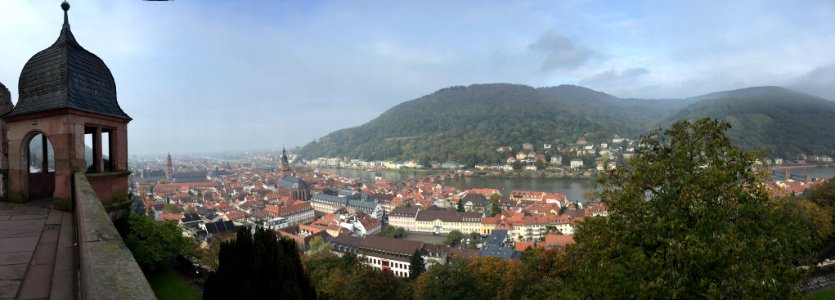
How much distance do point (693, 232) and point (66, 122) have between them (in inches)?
257

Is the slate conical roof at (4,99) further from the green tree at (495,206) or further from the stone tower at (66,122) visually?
the green tree at (495,206)

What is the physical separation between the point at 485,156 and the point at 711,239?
109 m

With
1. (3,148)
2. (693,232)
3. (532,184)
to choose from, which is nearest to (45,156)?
(3,148)

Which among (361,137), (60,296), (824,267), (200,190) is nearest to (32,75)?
(60,296)

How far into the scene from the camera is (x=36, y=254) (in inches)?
121

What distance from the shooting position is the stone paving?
2430 mm

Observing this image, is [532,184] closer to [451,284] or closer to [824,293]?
[824,293]

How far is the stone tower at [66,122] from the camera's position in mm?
Result: 4672

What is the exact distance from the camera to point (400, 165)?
121688 mm

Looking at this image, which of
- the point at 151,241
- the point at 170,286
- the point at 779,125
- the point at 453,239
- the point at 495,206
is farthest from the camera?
the point at 779,125

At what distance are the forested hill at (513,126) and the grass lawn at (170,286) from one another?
10214 centimetres

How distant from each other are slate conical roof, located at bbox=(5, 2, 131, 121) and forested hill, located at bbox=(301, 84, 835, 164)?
349ft

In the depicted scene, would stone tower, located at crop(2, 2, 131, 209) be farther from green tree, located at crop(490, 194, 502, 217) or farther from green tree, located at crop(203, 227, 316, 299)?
green tree, located at crop(490, 194, 502, 217)

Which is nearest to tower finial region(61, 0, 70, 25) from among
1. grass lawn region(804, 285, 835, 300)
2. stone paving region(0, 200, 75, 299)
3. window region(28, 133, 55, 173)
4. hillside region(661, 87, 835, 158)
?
window region(28, 133, 55, 173)
